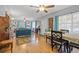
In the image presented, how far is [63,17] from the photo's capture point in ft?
7.35

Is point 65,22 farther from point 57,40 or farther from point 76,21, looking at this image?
point 57,40

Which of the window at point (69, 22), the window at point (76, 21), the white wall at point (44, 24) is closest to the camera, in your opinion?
the window at point (76, 21)

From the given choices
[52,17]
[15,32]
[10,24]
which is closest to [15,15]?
[10,24]

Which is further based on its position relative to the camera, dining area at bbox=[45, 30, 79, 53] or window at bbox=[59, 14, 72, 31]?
dining area at bbox=[45, 30, 79, 53]

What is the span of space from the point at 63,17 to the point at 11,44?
1.33m

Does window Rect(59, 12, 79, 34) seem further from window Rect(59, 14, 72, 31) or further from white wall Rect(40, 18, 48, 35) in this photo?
white wall Rect(40, 18, 48, 35)

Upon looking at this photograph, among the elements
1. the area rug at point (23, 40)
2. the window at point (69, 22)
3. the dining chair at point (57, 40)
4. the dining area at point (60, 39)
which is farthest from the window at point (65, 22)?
the area rug at point (23, 40)

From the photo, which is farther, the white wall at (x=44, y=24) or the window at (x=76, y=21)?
the white wall at (x=44, y=24)

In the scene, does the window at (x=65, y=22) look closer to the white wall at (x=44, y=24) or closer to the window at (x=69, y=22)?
the window at (x=69, y=22)

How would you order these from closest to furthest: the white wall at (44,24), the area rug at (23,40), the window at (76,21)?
the window at (76,21) < the white wall at (44,24) < the area rug at (23,40)

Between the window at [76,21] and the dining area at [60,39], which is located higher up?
the window at [76,21]

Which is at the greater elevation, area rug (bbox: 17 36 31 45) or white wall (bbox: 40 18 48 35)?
white wall (bbox: 40 18 48 35)

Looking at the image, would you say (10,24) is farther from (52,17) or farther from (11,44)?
(52,17)

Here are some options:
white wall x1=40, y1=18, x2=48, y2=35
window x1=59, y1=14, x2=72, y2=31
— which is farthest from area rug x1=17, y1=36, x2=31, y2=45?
window x1=59, y1=14, x2=72, y2=31
